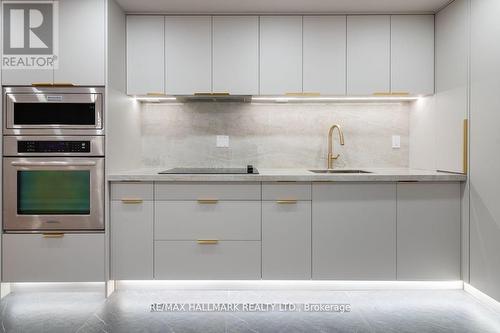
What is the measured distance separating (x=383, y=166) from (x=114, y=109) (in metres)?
2.44

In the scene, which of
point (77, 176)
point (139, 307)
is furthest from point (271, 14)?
point (139, 307)

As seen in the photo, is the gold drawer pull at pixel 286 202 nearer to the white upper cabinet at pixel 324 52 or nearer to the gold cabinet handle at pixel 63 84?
the white upper cabinet at pixel 324 52

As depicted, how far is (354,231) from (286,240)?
1.68 feet

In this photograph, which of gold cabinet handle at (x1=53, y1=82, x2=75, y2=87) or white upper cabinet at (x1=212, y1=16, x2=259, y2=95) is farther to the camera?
white upper cabinet at (x1=212, y1=16, x2=259, y2=95)

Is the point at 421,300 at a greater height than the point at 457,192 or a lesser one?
lesser

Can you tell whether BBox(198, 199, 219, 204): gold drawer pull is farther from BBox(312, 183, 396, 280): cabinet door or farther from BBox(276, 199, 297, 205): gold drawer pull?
BBox(312, 183, 396, 280): cabinet door

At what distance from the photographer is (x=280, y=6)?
107 inches

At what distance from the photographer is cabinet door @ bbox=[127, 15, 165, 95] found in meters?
2.85

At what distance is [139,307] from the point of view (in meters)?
2.37

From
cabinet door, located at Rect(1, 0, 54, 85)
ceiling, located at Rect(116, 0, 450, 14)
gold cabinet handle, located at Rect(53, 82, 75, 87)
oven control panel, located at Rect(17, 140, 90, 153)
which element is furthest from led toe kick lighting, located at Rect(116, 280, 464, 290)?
ceiling, located at Rect(116, 0, 450, 14)

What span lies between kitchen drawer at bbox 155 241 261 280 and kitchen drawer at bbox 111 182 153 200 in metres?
0.37

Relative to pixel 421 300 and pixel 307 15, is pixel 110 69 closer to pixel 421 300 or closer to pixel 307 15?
pixel 307 15

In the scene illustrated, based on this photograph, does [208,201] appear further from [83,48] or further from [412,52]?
[412,52]

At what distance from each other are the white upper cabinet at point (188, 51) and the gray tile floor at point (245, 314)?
1.71 meters
